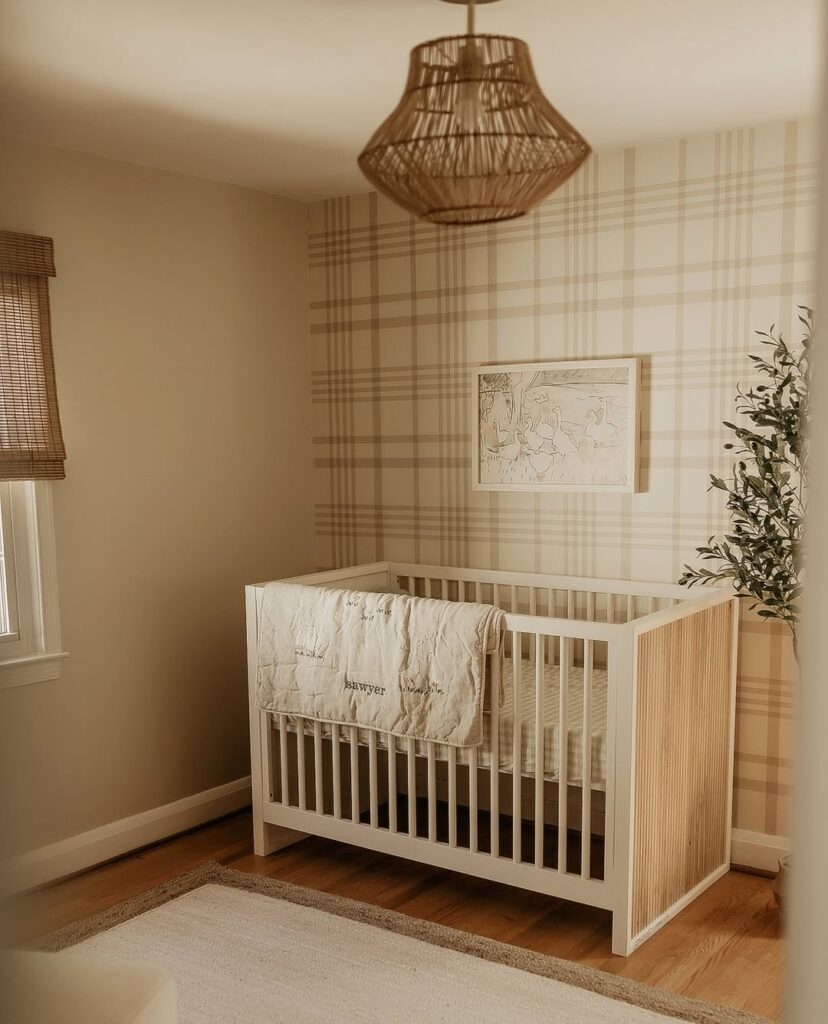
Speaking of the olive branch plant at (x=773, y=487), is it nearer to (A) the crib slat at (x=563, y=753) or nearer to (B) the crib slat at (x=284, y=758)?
(A) the crib slat at (x=563, y=753)

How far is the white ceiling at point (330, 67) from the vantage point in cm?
206

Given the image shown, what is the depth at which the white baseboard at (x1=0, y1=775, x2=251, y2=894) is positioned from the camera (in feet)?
10.0

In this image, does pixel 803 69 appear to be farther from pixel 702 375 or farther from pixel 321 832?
pixel 321 832

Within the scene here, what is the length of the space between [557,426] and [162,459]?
134 cm

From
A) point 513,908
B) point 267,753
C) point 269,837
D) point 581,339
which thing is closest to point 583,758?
point 513,908

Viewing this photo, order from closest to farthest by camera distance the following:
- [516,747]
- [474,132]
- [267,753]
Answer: [474,132] → [516,747] → [267,753]

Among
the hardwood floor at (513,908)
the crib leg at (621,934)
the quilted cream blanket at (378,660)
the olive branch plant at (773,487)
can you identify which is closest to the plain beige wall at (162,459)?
the hardwood floor at (513,908)

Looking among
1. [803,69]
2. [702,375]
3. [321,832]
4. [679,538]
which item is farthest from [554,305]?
[321,832]

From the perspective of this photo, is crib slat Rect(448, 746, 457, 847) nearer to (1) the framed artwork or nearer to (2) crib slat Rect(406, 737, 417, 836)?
(2) crib slat Rect(406, 737, 417, 836)

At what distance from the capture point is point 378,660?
279 cm

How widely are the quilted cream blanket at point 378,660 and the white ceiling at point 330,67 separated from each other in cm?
138

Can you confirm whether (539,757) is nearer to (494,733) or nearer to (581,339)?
(494,733)

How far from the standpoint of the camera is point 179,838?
335 cm

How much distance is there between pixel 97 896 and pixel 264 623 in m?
0.93
